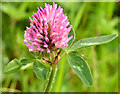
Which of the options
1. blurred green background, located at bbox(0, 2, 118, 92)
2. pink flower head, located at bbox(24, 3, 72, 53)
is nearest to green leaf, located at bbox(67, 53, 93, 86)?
pink flower head, located at bbox(24, 3, 72, 53)

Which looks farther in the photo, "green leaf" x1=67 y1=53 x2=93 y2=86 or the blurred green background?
the blurred green background

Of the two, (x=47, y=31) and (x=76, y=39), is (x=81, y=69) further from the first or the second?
(x=76, y=39)

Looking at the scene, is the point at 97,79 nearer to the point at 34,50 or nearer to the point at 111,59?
the point at 111,59

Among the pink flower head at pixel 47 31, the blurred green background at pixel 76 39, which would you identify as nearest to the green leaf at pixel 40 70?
the pink flower head at pixel 47 31

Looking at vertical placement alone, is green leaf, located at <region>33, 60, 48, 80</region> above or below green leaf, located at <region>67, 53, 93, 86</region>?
above

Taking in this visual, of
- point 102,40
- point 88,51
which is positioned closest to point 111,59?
point 88,51

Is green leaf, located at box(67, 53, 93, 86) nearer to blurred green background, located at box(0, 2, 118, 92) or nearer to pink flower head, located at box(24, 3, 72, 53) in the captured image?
pink flower head, located at box(24, 3, 72, 53)
